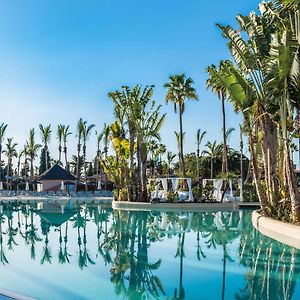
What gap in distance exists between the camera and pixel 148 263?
368 inches

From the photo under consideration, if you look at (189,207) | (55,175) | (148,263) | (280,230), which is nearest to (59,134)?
(55,175)

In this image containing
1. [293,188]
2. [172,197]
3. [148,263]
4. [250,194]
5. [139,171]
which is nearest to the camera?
[148,263]

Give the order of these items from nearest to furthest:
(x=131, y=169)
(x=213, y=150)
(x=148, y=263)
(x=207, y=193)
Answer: (x=148, y=263) → (x=207, y=193) → (x=131, y=169) → (x=213, y=150)

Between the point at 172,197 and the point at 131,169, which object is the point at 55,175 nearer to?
the point at 131,169

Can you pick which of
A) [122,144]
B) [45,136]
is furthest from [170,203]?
[45,136]

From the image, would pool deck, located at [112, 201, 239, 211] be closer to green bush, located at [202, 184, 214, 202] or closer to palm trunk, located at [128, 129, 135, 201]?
green bush, located at [202, 184, 214, 202]

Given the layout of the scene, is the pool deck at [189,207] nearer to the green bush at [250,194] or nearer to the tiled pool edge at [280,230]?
the green bush at [250,194]

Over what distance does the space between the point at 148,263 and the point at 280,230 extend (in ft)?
16.8

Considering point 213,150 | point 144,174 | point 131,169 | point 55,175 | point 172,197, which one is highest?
point 213,150

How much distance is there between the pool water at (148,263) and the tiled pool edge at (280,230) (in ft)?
1.06

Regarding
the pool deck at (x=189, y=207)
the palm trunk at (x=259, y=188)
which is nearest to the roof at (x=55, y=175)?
the pool deck at (x=189, y=207)

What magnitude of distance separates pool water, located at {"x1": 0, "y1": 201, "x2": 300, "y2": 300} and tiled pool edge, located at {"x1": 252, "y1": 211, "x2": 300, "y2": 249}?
322 millimetres

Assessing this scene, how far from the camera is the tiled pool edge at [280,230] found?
Answer: 1136 cm

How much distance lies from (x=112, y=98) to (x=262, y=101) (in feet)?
44.8
